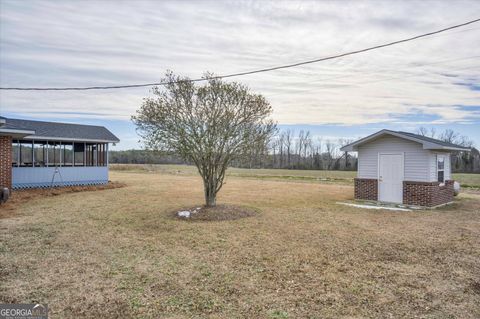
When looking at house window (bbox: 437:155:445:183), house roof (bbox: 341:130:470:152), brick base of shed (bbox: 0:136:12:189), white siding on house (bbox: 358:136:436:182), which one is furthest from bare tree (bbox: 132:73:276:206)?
house window (bbox: 437:155:445:183)

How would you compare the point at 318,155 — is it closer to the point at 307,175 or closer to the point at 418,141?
the point at 307,175

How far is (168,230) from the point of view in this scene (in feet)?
26.8

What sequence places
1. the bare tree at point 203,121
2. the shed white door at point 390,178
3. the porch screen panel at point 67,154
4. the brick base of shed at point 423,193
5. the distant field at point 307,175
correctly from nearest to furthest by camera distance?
the bare tree at point 203,121 → the brick base of shed at point 423,193 → the shed white door at point 390,178 → the porch screen panel at point 67,154 → the distant field at point 307,175

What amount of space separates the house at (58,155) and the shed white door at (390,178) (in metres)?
15.2

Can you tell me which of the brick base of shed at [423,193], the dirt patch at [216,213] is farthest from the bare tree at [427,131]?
the dirt patch at [216,213]

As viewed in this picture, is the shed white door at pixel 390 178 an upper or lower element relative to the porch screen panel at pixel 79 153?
lower

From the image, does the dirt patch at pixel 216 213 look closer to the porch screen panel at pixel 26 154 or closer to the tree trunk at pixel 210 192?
the tree trunk at pixel 210 192

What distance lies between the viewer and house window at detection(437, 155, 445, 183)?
43.7 feet

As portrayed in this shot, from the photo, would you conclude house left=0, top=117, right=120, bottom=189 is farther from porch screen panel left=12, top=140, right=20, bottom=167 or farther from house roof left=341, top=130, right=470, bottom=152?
house roof left=341, top=130, right=470, bottom=152

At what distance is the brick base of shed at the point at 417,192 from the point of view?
12.4 meters

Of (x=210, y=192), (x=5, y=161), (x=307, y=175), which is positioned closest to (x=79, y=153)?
(x=5, y=161)

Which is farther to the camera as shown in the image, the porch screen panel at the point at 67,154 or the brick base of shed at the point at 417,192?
the porch screen panel at the point at 67,154

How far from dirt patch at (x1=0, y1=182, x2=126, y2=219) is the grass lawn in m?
1.97

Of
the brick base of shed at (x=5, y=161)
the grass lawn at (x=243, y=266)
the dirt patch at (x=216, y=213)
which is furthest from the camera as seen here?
the brick base of shed at (x=5, y=161)
